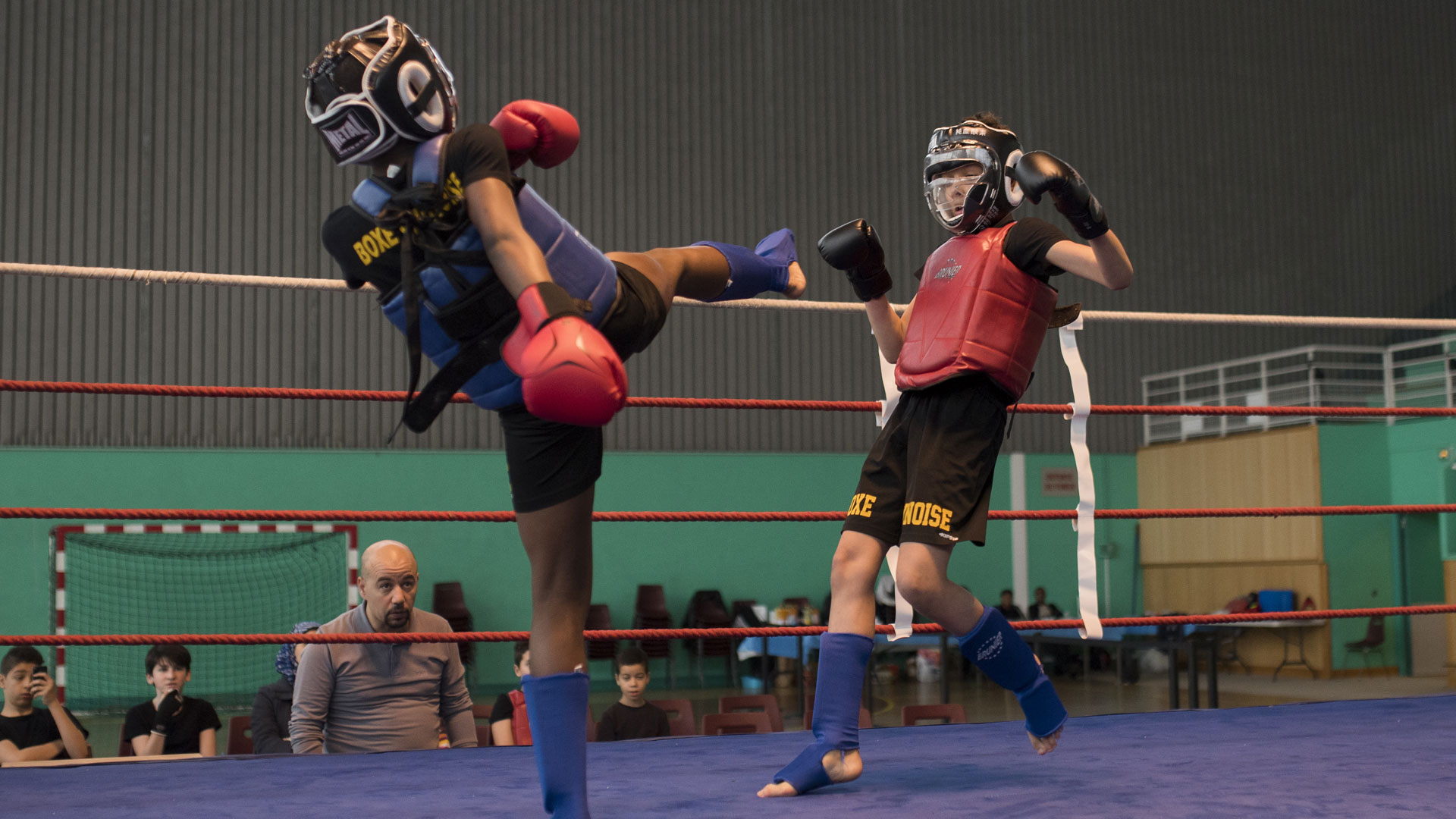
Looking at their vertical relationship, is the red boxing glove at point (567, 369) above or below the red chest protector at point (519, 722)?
above

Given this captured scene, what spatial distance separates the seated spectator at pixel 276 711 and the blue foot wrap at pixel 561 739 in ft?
6.23

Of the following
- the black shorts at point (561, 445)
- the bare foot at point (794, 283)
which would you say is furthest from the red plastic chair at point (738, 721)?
the black shorts at point (561, 445)

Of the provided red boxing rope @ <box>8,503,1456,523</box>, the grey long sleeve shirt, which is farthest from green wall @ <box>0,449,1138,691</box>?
red boxing rope @ <box>8,503,1456,523</box>

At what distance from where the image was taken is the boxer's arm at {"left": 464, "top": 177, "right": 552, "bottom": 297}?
1.29 metres

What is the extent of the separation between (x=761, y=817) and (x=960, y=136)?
1.13 meters

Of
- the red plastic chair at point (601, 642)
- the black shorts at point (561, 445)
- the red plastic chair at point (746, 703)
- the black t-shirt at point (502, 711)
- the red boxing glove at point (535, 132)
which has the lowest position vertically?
the red plastic chair at point (601, 642)

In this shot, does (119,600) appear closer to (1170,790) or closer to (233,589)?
(233,589)

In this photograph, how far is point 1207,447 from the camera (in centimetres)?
1102

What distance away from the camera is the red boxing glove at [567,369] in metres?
1.18

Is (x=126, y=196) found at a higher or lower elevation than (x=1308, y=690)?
higher

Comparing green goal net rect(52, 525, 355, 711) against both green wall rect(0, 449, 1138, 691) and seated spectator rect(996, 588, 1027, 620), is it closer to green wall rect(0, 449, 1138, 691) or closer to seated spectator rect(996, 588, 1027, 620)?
green wall rect(0, 449, 1138, 691)

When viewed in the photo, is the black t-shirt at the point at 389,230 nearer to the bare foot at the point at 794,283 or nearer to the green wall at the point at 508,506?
the bare foot at the point at 794,283

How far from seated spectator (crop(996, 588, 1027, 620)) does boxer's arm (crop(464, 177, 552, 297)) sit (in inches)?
355

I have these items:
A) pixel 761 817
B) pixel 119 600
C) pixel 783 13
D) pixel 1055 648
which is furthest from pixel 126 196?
pixel 761 817
